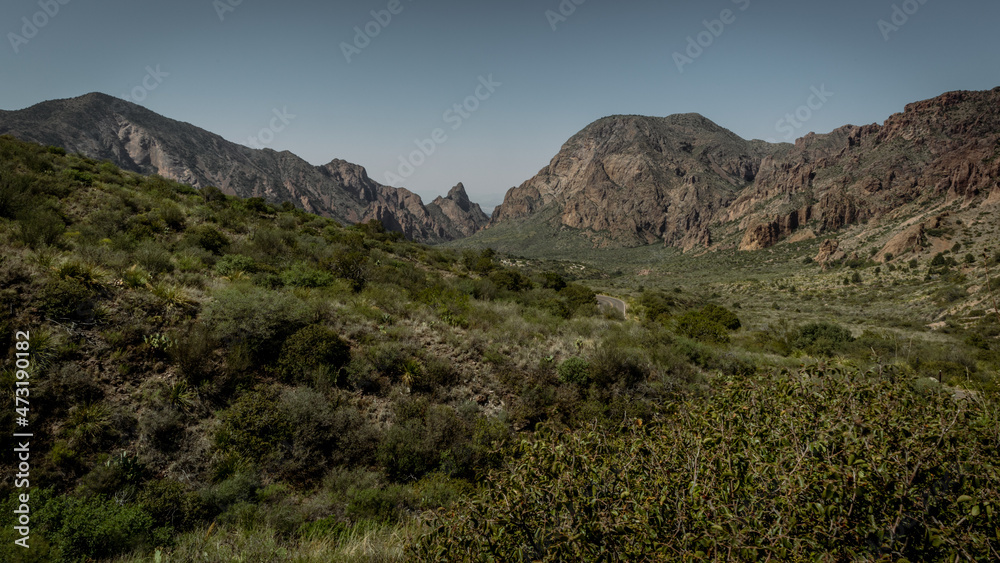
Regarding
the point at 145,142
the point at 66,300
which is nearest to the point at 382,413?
the point at 66,300

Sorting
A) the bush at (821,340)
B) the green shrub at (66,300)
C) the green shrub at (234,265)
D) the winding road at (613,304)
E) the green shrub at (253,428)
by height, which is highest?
the green shrub at (234,265)

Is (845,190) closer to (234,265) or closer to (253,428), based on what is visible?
(234,265)

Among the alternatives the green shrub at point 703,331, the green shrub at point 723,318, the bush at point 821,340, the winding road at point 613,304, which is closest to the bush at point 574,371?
the green shrub at point 703,331

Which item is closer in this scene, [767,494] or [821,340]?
[767,494]

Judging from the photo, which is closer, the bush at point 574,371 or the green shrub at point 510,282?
the bush at point 574,371

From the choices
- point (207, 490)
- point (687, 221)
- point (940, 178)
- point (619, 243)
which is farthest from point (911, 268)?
point (687, 221)

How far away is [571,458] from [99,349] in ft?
31.9

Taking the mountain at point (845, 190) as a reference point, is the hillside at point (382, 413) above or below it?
below

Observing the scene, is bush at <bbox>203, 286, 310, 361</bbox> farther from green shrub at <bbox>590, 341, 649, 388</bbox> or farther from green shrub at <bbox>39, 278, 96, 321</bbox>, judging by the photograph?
green shrub at <bbox>590, 341, 649, 388</bbox>

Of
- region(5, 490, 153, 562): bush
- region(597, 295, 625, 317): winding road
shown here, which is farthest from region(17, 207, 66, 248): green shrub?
region(597, 295, 625, 317): winding road

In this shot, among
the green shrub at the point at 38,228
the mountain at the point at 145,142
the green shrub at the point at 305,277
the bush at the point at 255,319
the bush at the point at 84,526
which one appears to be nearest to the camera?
the bush at the point at 84,526

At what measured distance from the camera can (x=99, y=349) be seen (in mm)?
7137

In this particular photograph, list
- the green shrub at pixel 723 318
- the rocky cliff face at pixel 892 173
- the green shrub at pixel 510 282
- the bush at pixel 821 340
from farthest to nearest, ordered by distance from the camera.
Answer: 1. the rocky cliff face at pixel 892 173
2. the green shrub at pixel 723 318
3. the green shrub at pixel 510 282
4. the bush at pixel 821 340

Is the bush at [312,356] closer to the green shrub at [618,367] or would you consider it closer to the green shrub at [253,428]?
the green shrub at [253,428]
